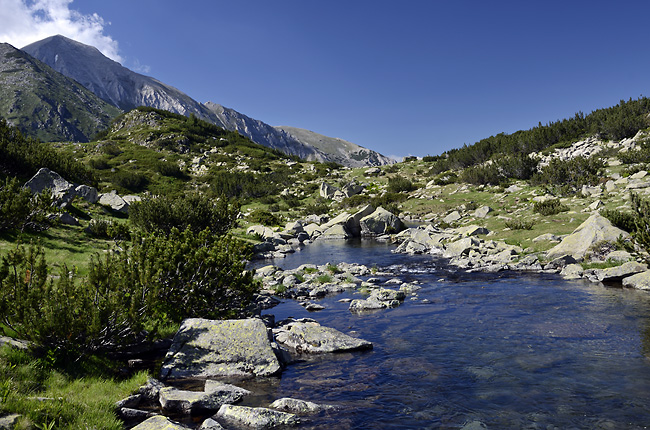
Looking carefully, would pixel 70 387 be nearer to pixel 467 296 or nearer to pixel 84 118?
pixel 467 296

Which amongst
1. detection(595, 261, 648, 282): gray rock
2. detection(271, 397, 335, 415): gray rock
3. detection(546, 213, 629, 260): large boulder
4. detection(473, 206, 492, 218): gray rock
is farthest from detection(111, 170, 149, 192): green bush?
detection(595, 261, 648, 282): gray rock

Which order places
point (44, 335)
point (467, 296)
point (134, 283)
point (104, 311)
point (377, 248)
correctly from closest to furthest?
1. point (44, 335)
2. point (104, 311)
3. point (134, 283)
4. point (467, 296)
5. point (377, 248)

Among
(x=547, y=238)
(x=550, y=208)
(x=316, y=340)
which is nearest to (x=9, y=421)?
(x=316, y=340)

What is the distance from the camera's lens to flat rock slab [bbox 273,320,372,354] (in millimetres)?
Result: 10531

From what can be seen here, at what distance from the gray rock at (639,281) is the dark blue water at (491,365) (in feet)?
2.55

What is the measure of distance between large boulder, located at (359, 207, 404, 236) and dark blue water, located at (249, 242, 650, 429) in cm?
2326

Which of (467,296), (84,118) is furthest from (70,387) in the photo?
(84,118)

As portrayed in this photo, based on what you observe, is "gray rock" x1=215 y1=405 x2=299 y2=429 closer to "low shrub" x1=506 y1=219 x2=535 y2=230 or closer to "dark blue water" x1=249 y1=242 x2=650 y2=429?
"dark blue water" x1=249 y1=242 x2=650 y2=429

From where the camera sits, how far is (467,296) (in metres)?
16.0

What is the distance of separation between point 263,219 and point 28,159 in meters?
23.9

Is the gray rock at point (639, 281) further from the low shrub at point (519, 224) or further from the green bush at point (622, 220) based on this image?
the low shrub at point (519, 224)

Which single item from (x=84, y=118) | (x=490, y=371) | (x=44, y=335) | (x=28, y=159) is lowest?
(x=490, y=371)

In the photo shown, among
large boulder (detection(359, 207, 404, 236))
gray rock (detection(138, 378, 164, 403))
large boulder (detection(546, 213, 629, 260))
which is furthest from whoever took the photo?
large boulder (detection(359, 207, 404, 236))

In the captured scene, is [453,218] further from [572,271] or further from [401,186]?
[401,186]
